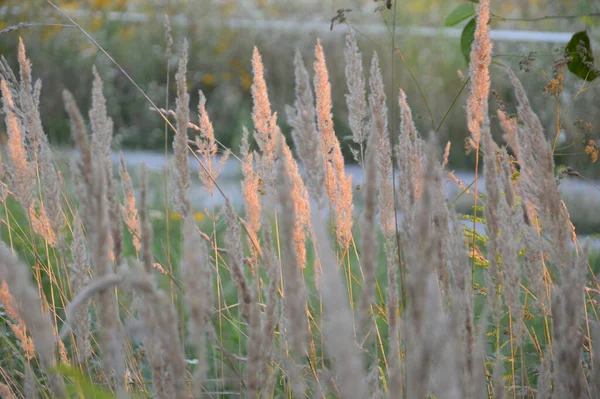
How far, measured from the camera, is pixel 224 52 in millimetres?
8500

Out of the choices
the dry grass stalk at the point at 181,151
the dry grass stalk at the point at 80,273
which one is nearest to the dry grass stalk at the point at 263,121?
the dry grass stalk at the point at 181,151

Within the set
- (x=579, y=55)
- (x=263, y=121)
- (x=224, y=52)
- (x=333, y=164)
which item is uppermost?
(x=579, y=55)

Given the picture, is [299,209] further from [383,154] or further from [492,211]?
[492,211]

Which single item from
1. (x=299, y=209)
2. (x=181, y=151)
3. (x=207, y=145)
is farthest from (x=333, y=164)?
(x=181, y=151)

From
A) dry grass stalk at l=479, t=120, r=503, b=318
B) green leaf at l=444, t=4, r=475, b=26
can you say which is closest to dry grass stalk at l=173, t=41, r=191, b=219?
dry grass stalk at l=479, t=120, r=503, b=318

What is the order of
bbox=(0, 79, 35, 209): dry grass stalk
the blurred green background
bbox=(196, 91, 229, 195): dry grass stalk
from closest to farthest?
1. bbox=(0, 79, 35, 209): dry grass stalk
2. bbox=(196, 91, 229, 195): dry grass stalk
3. the blurred green background

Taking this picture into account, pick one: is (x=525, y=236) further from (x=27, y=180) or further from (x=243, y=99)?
(x=243, y=99)

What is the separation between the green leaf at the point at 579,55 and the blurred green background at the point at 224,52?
550 cm

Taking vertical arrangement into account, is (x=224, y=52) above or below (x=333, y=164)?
below

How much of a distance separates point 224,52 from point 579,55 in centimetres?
687

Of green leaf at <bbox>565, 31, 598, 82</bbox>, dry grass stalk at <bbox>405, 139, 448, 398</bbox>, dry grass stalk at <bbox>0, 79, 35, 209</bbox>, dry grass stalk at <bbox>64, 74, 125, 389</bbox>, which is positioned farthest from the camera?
green leaf at <bbox>565, 31, 598, 82</bbox>

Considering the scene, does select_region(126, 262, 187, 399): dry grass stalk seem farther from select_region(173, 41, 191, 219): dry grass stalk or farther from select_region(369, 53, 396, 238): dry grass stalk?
select_region(369, 53, 396, 238): dry grass stalk

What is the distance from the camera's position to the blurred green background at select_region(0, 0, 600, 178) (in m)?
7.90

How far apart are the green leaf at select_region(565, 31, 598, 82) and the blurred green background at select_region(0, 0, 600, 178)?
217 inches
